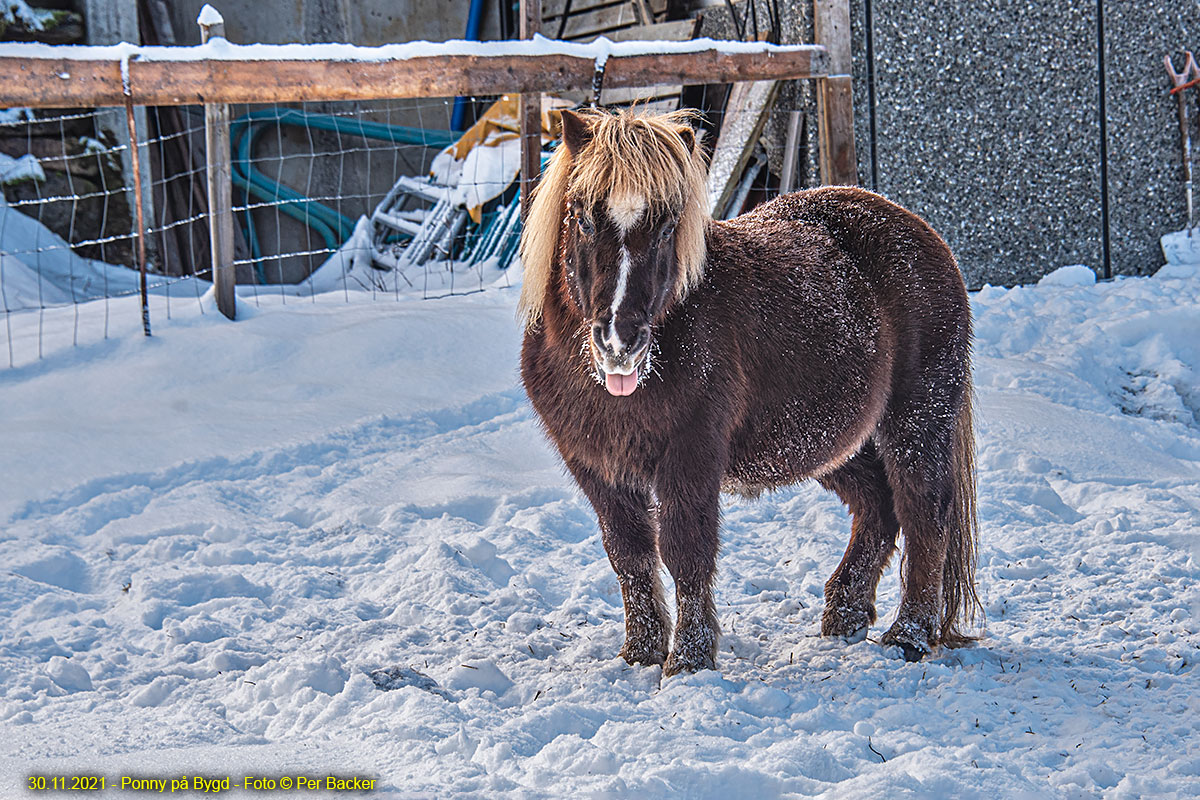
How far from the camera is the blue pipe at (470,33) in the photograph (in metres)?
10.2

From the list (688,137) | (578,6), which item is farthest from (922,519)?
(578,6)

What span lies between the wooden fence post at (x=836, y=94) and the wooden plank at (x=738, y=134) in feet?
2.21

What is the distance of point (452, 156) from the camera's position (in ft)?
29.4

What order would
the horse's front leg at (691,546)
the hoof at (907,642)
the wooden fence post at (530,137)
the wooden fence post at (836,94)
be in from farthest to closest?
the wooden fence post at (836,94)
the wooden fence post at (530,137)
the hoof at (907,642)
the horse's front leg at (691,546)

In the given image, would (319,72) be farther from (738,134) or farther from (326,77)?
(738,134)

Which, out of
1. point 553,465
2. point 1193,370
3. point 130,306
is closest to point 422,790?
point 553,465

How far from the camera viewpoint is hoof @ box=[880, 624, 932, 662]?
3.13 m

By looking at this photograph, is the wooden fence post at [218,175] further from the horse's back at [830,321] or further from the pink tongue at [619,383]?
the pink tongue at [619,383]

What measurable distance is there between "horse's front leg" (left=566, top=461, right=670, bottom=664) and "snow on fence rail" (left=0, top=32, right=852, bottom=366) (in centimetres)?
301

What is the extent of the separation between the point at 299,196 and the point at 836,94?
220 inches

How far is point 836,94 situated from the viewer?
6.05m

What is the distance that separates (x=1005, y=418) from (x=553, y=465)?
2.35 m

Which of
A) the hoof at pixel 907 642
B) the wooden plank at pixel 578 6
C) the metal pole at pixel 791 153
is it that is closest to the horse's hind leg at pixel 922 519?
the hoof at pixel 907 642

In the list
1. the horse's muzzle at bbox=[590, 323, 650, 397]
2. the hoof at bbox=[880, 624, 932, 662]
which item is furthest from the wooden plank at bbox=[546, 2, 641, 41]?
the horse's muzzle at bbox=[590, 323, 650, 397]
